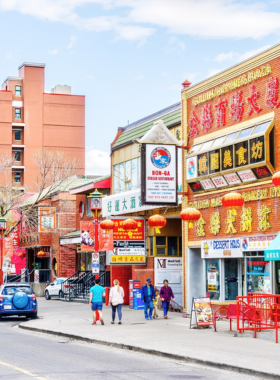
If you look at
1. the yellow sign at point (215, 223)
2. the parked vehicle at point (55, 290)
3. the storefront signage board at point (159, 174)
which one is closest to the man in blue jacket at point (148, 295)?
the yellow sign at point (215, 223)

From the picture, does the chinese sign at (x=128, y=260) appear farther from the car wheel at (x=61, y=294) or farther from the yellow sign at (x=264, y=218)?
the yellow sign at (x=264, y=218)

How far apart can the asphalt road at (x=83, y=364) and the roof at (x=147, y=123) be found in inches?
533

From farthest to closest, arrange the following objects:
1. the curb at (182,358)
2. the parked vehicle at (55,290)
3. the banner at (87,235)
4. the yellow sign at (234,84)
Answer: the parked vehicle at (55,290)
the banner at (87,235)
the yellow sign at (234,84)
the curb at (182,358)

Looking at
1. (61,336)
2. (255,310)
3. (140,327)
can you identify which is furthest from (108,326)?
(255,310)

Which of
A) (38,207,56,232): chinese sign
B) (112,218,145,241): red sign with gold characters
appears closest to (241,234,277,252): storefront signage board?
(112,218,145,241): red sign with gold characters

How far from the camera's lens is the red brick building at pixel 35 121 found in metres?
84.6

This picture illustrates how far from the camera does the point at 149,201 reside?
23891 mm

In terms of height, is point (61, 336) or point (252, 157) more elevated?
point (252, 157)

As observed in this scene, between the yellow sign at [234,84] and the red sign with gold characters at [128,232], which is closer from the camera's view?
the yellow sign at [234,84]

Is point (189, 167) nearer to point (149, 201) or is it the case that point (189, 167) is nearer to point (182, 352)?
point (149, 201)

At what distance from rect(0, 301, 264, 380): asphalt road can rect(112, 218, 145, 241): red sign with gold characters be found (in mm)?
13300

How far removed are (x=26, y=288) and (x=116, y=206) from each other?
7.08 metres

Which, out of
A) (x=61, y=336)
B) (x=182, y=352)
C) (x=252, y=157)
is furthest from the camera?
(x=252, y=157)

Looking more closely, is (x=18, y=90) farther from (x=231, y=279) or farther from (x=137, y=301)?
(x=231, y=279)
